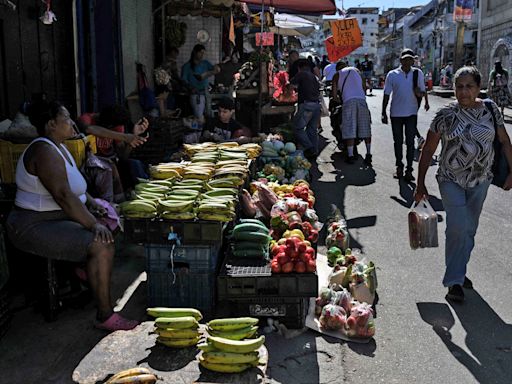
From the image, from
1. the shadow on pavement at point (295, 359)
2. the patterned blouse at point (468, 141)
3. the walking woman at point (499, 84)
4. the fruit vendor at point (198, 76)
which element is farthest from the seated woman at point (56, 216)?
the walking woman at point (499, 84)

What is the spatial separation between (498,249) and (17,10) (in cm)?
589

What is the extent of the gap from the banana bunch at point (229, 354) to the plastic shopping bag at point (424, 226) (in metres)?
2.16

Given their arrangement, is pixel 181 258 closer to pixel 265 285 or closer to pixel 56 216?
pixel 265 285

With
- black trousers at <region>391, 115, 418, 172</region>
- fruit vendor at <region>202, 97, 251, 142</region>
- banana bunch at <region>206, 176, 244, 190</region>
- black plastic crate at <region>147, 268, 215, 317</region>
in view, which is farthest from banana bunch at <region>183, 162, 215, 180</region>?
black trousers at <region>391, 115, 418, 172</region>

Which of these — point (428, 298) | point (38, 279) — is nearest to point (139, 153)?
point (38, 279)

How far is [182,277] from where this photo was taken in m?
4.50

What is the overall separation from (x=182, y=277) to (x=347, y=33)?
941 cm

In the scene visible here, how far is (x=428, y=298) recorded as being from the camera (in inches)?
200

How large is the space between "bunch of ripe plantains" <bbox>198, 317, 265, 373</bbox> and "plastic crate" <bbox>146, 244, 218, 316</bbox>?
774mm

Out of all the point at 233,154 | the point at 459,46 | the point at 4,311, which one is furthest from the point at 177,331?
the point at 459,46

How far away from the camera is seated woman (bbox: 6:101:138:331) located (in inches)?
159

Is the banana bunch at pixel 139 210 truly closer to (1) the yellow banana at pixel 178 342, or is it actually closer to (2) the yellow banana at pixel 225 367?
(1) the yellow banana at pixel 178 342

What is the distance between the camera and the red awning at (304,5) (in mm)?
11562

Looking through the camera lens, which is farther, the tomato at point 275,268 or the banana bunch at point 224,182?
the banana bunch at point 224,182
